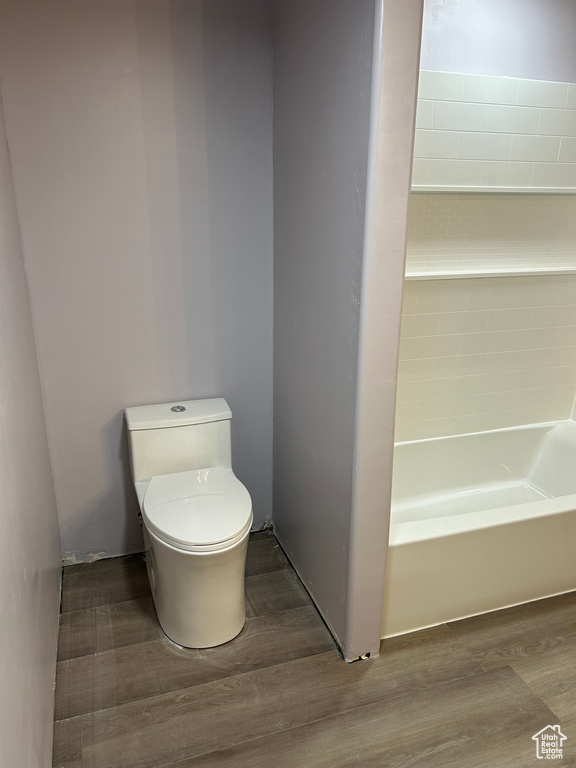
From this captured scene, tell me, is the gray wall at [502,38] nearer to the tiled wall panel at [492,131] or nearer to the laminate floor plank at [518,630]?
the tiled wall panel at [492,131]

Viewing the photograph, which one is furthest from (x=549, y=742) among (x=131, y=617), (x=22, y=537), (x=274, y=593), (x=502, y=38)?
(x=502, y=38)

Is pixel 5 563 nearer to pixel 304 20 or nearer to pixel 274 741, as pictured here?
pixel 274 741

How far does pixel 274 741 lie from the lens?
171 cm

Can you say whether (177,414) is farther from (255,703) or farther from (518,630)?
(518,630)

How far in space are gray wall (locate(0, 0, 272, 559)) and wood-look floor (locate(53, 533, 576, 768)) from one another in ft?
2.14

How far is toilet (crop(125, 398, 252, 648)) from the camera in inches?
75.9

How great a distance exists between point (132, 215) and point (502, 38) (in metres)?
1.63

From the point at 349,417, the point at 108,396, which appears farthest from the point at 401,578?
the point at 108,396

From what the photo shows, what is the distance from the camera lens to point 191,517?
200cm

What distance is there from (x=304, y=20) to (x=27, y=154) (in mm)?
1040

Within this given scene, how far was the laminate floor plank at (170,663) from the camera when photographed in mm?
1850

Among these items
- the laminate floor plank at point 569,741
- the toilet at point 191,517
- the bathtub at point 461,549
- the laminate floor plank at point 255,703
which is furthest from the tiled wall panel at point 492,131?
the laminate floor plank at point 569,741

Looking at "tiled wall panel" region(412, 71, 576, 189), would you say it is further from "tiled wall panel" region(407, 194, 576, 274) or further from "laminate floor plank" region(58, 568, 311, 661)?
"laminate floor plank" region(58, 568, 311, 661)

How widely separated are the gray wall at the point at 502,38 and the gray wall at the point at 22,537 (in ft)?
5.39
